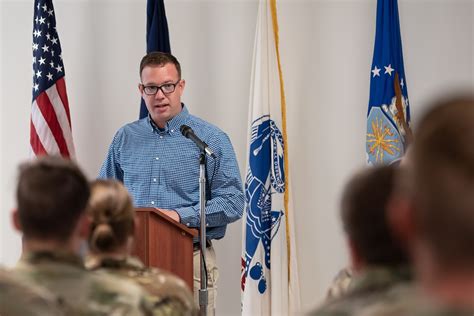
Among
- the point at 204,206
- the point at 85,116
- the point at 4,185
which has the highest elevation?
the point at 85,116

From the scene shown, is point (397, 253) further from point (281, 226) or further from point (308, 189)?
point (308, 189)

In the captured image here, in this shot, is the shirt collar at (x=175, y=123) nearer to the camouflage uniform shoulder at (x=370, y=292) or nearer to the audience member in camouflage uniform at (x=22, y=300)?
the audience member in camouflage uniform at (x=22, y=300)

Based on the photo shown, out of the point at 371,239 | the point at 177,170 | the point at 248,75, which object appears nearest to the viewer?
the point at 371,239

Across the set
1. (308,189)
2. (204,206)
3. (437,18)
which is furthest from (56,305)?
(437,18)

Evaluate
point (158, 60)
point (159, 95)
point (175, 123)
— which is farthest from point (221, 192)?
point (158, 60)

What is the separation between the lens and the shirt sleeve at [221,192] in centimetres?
460

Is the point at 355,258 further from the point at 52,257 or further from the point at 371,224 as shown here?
the point at 52,257

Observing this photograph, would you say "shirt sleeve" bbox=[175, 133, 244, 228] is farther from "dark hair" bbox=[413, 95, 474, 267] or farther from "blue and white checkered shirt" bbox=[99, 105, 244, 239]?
"dark hair" bbox=[413, 95, 474, 267]

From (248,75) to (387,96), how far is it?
113cm

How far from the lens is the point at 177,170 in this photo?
4.89m

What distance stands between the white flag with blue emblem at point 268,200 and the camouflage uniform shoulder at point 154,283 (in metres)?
3.57

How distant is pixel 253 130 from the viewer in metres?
6.05

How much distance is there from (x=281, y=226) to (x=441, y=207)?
4.93m

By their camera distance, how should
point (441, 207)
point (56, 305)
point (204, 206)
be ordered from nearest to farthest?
point (441, 207)
point (56, 305)
point (204, 206)
